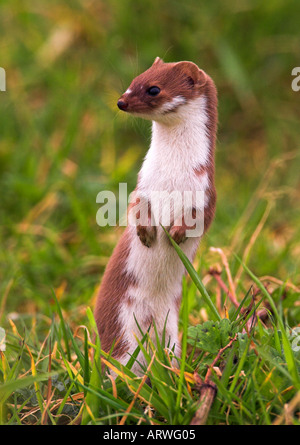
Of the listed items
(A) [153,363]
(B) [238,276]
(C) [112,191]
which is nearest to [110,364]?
(A) [153,363]

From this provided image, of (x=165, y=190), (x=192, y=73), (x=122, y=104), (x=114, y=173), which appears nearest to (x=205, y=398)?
(x=165, y=190)

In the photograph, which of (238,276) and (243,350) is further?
(238,276)

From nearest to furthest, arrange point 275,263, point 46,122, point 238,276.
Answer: point 238,276
point 275,263
point 46,122

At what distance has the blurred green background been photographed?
5.27 m

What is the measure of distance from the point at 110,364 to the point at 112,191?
278cm

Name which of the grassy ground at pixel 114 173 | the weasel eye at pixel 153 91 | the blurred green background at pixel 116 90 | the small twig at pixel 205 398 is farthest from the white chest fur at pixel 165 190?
the blurred green background at pixel 116 90

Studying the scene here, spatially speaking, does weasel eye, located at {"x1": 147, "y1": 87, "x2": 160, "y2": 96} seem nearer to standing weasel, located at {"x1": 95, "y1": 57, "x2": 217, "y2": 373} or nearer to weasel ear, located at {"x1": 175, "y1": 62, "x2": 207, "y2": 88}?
standing weasel, located at {"x1": 95, "y1": 57, "x2": 217, "y2": 373}

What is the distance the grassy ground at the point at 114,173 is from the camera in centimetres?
261

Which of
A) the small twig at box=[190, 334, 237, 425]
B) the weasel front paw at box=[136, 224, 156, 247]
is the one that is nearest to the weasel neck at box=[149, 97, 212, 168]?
the weasel front paw at box=[136, 224, 156, 247]

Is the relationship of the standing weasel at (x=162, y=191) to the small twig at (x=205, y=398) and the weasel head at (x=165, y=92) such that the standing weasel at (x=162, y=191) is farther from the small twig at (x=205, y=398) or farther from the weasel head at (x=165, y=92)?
the small twig at (x=205, y=398)
